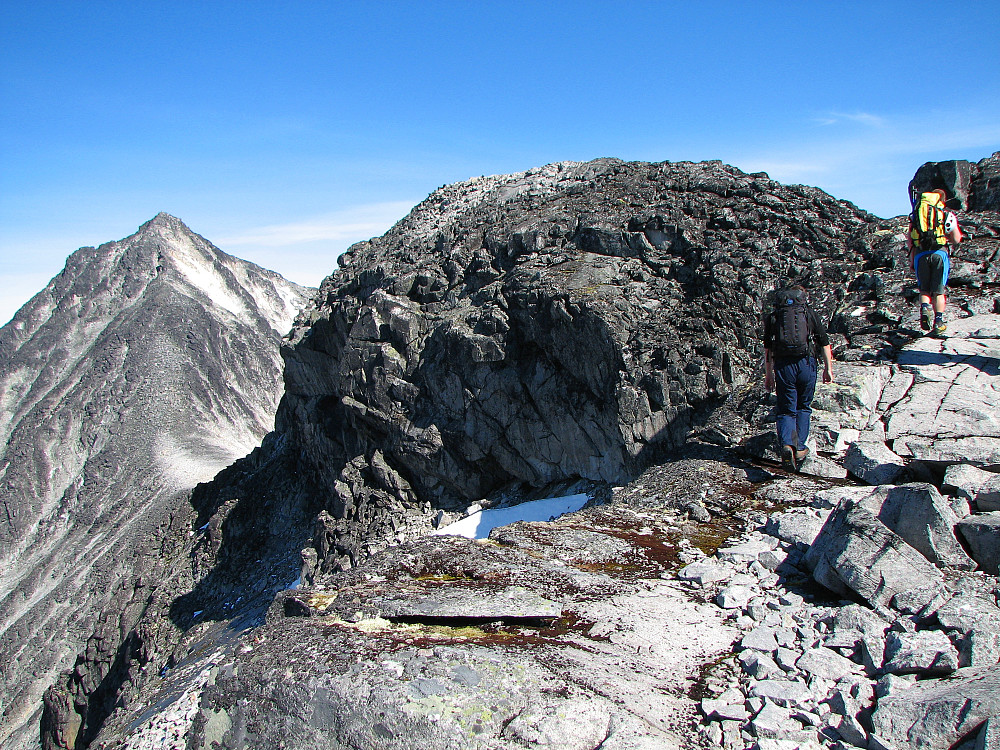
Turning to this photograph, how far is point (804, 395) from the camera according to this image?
32.4 ft

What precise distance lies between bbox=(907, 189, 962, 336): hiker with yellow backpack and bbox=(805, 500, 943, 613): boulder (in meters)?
7.20

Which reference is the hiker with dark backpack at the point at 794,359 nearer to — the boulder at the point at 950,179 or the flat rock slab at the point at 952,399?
the flat rock slab at the point at 952,399

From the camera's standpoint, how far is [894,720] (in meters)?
4.34

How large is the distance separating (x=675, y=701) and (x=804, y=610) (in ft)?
5.97

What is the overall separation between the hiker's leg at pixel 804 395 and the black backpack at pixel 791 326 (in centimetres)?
19

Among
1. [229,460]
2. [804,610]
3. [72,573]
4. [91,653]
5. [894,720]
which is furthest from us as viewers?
[229,460]

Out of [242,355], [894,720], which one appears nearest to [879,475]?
[894,720]

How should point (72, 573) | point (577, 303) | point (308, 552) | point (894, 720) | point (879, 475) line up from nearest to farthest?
point (894, 720) → point (879, 475) → point (577, 303) → point (308, 552) → point (72, 573)

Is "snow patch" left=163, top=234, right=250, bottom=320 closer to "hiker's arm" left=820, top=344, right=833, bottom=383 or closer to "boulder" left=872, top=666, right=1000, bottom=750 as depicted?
"hiker's arm" left=820, top=344, right=833, bottom=383

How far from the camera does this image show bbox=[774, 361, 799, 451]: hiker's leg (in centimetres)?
986

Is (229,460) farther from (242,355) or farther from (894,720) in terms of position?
(894,720)

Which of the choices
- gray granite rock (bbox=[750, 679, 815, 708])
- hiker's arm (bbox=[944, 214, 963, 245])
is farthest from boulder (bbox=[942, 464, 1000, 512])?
hiker's arm (bbox=[944, 214, 963, 245])

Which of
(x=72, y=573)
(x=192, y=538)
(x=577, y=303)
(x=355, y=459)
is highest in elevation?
(x=577, y=303)

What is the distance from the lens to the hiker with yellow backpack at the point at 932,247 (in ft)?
38.0
